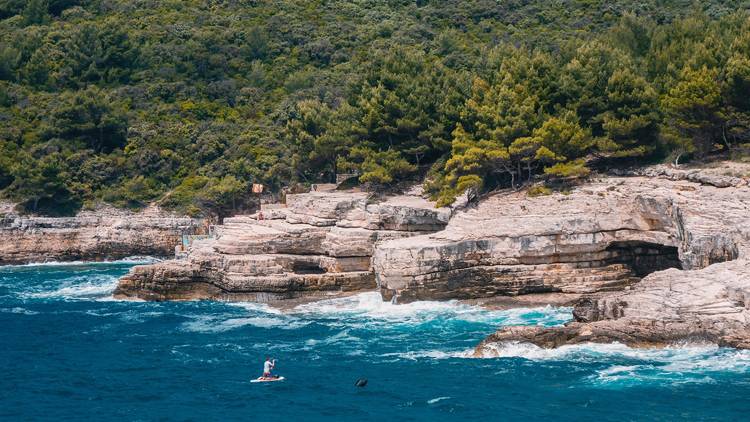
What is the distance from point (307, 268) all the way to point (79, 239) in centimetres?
2582

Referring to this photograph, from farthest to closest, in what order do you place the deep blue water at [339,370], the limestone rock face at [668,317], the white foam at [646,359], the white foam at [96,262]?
1. the white foam at [96,262]
2. the limestone rock face at [668,317]
3. the white foam at [646,359]
4. the deep blue water at [339,370]

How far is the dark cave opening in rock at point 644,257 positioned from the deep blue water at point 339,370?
485cm

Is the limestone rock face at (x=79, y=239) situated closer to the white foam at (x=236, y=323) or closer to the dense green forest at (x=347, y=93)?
the dense green forest at (x=347, y=93)

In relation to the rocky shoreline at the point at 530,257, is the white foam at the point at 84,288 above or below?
below

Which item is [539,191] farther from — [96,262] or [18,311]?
[96,262]

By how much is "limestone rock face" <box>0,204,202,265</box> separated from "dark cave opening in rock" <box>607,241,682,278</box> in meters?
36.5

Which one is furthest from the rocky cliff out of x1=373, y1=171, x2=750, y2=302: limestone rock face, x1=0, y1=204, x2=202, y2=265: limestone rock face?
x1=0, y1=204, x2=202, y2=265: limestone rock face

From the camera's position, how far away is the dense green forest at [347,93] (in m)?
52.7

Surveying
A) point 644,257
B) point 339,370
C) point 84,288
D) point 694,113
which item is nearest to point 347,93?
point 84,288

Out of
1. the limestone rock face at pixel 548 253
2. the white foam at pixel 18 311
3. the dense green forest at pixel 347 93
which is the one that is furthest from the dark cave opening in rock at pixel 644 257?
the white foam at pixel 18 311

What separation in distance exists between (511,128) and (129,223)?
3337cm

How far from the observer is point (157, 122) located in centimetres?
8906

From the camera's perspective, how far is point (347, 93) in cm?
7225

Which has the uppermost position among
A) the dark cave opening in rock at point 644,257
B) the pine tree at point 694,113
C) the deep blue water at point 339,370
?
the pine tree at point 694,113
